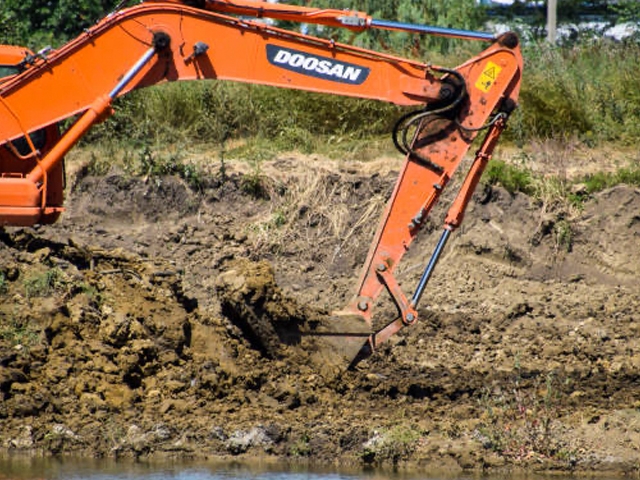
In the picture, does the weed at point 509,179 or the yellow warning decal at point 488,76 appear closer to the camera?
the yellow warning decal at point 488,76

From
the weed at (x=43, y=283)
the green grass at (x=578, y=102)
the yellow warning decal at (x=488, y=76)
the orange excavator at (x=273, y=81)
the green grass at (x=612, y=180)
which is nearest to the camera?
the orange excavator at (x=273, y=81)

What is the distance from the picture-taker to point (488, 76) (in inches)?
366

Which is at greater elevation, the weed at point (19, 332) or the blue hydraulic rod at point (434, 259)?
the blue hydraulic rod at point (434, 259)

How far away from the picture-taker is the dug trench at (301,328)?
850cm

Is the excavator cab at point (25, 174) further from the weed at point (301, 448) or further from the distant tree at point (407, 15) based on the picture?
the distant tree at point (407, 15)

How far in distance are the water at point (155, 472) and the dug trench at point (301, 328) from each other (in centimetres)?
19

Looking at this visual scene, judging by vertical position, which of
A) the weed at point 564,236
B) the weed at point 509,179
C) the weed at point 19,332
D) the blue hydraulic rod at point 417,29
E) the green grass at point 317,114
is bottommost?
the weed at point 19,332

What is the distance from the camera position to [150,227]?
1320 centimetres

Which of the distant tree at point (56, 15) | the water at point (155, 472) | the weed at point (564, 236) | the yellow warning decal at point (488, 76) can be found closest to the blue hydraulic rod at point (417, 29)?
the yellow warning decal at point (488, 76)

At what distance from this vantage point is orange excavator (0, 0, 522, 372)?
9000 millimetres

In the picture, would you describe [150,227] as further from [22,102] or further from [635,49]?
[635,49]

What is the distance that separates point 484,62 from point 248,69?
186 cm

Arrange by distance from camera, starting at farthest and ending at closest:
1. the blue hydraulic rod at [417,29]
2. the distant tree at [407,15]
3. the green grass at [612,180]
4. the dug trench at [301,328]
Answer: the distant tree at [407,15], the green grass at [612,180], the blue hydraulic rod at [417,29], the dug trench at [301,328]

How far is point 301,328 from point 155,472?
219cm
